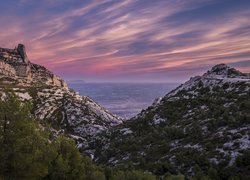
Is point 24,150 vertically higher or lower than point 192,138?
higher

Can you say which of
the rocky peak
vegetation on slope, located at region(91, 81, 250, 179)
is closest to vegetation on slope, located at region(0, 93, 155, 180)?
vegetation on slope, located at region(91, 81, 250, 179)

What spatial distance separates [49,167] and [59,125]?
96712mm

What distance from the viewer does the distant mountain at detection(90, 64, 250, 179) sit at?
36.5m

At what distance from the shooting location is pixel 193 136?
45.6 m

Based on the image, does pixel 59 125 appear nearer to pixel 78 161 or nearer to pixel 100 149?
pixel 100 149

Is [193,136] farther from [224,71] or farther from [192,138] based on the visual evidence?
[224,71]

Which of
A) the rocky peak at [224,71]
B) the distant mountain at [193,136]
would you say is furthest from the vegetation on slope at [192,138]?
the rocky peak at [224,71]

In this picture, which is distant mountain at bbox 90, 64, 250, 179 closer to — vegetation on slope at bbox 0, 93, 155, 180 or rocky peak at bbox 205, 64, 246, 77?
vegetation on slope at bbox 0, 93, 155, 180

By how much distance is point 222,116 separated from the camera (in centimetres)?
4847

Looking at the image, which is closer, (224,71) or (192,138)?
(192,138)

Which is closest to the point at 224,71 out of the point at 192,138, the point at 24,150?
the point at 192,138

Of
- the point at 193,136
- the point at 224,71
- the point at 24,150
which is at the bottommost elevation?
the point at 193,136

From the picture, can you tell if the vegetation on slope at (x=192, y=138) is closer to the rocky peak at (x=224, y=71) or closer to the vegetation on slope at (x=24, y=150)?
the vegetation on slope at (x=24, y=150)

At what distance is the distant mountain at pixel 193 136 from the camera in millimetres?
36500
